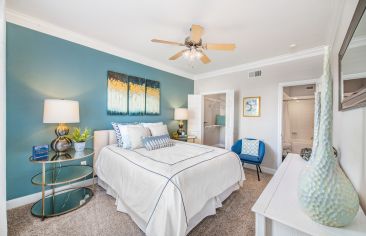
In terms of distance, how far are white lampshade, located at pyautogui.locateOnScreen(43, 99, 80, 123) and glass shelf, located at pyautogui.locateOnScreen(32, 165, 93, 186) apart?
79 centimetres

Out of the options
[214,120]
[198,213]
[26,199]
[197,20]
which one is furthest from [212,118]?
[26,199]

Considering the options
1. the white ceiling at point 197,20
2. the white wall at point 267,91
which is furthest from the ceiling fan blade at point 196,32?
the white wall at point 267,91

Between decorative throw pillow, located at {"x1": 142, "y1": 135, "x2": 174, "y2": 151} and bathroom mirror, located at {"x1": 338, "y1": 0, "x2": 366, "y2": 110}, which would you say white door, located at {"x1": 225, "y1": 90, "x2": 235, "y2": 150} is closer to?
decorative throw pillow, located at {"x1": 142, "y1": 135, "x2": 174, "y2": 151}

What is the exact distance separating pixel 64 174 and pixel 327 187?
291cm

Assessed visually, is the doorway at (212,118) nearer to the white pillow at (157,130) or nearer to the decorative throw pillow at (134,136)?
the white pillow at (157,130)

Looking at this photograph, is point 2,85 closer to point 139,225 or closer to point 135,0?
point 135,0

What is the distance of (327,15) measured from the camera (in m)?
2.00

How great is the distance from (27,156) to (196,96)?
380 cm

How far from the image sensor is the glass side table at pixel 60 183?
74.3 inches

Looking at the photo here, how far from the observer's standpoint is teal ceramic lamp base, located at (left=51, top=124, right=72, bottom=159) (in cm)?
212

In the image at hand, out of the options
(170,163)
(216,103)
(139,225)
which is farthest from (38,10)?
(216,103)

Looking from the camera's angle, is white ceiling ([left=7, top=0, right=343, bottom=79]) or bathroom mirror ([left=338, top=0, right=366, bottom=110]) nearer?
bathroom mirror ([left=338, top=0, right=366, bottom=110])

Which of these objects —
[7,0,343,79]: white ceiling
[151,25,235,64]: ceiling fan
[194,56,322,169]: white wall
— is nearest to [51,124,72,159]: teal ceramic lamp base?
[7,0,343,79]: white ceiling

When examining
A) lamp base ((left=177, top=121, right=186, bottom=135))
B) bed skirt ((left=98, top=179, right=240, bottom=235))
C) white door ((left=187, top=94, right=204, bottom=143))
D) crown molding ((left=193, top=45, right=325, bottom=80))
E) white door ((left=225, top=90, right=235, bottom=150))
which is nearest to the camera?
bed skirt ((left=98, top=179, right=240, bottom=235))
